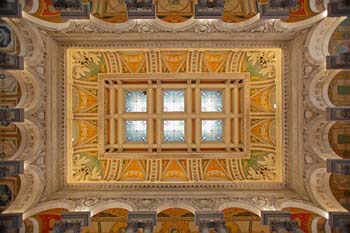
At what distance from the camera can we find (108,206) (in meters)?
9.05

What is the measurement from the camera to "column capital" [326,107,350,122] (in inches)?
305

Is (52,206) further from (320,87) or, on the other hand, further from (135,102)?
(320,87)

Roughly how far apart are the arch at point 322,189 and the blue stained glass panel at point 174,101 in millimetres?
5009

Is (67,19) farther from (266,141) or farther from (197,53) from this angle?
(266,141)

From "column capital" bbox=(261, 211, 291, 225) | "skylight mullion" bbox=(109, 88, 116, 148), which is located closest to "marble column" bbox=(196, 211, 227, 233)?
"column capital" bbox=(261, 211, 291, 225)

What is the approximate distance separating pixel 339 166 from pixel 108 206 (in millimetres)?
6407

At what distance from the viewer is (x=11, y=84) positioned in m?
8.98

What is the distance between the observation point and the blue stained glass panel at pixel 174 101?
37.5ft

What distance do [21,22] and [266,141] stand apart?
335 inches

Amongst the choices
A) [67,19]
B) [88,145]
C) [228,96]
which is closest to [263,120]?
[228,96]

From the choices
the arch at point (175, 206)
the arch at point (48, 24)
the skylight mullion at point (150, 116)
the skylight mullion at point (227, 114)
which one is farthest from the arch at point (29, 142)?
the skylight mullion at point (227, 114)

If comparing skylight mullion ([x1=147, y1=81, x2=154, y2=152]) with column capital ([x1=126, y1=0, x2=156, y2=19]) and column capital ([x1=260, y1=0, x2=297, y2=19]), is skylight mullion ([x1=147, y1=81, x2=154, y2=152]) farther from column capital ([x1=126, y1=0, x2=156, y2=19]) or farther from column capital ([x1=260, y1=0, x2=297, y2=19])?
column capital ([x1=260, y1=0, x2=297, y2=19])

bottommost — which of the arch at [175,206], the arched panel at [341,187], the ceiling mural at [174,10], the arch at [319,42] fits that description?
the arch at [175,206]

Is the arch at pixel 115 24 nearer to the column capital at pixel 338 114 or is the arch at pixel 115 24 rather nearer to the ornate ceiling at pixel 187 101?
the ornate ceiling at pixel 187 101
